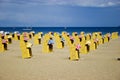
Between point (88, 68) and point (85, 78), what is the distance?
7.46 feet

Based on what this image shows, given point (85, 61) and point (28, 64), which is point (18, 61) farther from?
point (85, 61)

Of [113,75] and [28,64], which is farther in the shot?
[28,64]

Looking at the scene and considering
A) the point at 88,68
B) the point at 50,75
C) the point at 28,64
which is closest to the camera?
the point at 50,75

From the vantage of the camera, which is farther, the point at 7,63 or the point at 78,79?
the point at 7,63

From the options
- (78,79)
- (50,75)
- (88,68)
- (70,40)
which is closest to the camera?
(78,79)

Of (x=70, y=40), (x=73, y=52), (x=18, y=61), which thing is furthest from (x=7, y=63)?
(x=70, y=40)

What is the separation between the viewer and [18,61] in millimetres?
16766

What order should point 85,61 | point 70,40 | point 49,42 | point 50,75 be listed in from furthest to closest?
point 70,40 → point 49,42 → point 85,61 → point 50,75

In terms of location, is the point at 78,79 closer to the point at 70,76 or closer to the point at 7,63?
the point at 70,76

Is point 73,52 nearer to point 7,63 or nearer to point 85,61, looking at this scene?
point 85,61

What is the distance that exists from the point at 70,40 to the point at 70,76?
1356 cm

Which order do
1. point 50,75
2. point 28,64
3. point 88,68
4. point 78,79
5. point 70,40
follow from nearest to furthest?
point 78,79 < point 50,75 < point 88,68 < point 28,64 < point 70,40

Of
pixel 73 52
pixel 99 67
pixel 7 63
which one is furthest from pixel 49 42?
pixel 99 67

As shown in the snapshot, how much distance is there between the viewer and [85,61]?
16.7 meters
